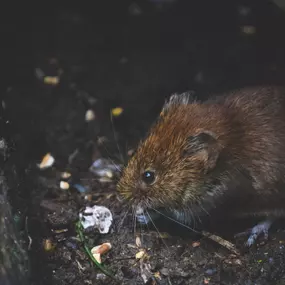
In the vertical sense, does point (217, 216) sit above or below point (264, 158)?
below

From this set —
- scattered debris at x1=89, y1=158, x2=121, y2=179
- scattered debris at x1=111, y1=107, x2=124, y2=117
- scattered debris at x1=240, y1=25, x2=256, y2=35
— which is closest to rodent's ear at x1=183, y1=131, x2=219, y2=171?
scattered debris at x1=89, y1=158, x2=121, y2=179

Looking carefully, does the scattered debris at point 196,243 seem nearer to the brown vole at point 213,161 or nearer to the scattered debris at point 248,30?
the brown vole at point 213,161

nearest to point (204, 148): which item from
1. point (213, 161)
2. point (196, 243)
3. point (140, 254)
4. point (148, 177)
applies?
point (213, 161)

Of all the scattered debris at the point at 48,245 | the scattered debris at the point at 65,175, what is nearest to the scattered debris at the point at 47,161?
the scattered debris at the point at 65,175

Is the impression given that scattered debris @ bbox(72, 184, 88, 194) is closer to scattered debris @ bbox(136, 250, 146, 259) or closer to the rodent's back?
scattered debris @ bbox(136, 250, 146, 259)

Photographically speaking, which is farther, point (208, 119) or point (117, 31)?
point (117, 31)

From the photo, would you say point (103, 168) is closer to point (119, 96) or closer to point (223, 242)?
point (119, 96)

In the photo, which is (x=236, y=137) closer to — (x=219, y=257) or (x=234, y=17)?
(x=219, y=257)

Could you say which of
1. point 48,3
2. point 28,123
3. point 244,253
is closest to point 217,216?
point 244,253

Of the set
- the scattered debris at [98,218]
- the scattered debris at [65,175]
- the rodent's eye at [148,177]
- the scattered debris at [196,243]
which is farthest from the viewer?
the scattered debris at [65,175]
